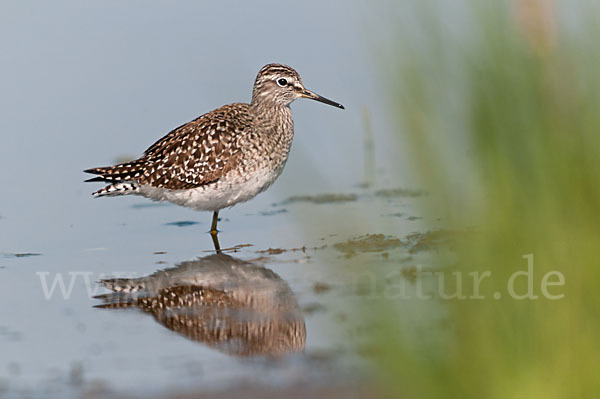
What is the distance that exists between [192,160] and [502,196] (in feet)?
25.0

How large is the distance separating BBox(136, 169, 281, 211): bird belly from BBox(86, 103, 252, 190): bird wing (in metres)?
0.08

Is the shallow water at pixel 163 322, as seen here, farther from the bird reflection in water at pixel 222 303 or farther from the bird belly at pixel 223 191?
the bird belly at pixel 223 191

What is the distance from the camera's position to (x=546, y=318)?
3807mm

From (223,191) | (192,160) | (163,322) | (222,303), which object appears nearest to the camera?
(163,322)

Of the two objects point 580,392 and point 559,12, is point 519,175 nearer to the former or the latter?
point 559,12

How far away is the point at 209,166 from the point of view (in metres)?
11.1

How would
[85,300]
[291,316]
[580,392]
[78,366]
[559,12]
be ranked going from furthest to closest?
[85,300]
[291,316]
[78,366]
[580,392]
[559,12]

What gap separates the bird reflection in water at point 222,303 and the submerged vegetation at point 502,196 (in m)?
3.03

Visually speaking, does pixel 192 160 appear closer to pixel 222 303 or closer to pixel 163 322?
pixel 222 303

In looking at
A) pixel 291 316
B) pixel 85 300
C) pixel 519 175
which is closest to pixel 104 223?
pixel 85 300

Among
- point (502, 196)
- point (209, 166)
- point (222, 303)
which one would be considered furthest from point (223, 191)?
point (502, 196)

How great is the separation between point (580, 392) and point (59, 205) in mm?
9598

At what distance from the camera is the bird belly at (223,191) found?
11.0 metres

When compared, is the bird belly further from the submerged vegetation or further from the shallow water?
the submerged vegetation
